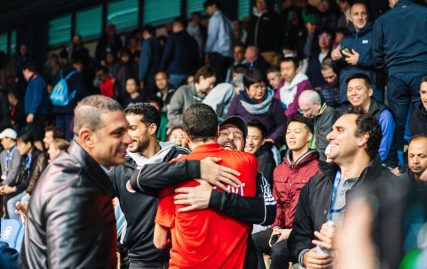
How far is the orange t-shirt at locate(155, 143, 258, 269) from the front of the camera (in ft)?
14.8

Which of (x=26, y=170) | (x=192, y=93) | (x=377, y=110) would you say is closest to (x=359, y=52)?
(x=377, y=110)

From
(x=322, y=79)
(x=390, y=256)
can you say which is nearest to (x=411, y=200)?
(x=390, y=256)

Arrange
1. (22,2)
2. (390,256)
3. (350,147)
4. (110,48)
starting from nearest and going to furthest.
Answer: (390,256)
(350,147)
(110,48)
(22,2)

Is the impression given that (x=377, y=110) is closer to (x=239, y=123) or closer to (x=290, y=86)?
(x=290, y=86)

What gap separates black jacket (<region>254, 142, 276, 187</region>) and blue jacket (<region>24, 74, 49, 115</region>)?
646cm

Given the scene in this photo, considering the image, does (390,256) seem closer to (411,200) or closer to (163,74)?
(411,200)

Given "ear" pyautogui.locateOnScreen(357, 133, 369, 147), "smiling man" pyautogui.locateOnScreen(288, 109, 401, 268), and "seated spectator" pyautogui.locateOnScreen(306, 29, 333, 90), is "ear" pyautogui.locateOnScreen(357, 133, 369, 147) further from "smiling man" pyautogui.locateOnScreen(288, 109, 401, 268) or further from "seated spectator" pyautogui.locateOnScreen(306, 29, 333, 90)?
"seated spectator" pyautogui.locateOnScreen(306, 29, 333, 90)

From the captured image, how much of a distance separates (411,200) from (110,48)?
49.2 ft

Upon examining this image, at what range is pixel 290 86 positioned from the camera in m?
10.5

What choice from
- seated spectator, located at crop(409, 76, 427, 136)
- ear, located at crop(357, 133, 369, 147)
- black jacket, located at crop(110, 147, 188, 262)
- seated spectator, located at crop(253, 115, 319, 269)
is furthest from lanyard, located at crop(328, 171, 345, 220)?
seated spectator, located at crop(409, 76, 427, 136)

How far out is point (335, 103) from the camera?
962 cm

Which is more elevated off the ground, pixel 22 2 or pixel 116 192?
pixel 22 2

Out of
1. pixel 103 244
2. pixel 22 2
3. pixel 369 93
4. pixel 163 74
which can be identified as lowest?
→ pixel 103 244

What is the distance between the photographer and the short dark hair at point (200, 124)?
4.63 meters
